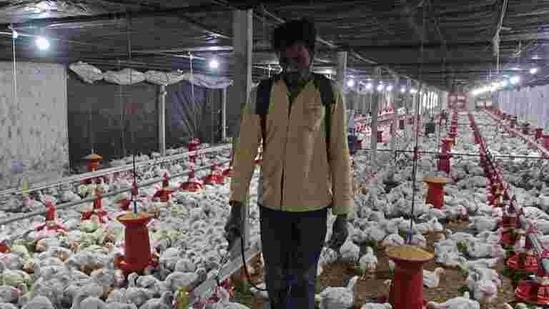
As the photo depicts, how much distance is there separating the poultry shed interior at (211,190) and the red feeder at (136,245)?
1cm

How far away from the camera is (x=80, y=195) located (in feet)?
19.2

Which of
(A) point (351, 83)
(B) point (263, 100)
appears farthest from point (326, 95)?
(A) point (351, 83)

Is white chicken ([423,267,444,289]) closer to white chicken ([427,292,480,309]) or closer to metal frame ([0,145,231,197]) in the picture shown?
white chicken ([427,292,480,309])

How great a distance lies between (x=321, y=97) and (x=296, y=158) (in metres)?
0.23

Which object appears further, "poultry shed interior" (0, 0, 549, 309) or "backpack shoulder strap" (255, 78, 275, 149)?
"poultry shed interior" (0, 0, 549, 309)

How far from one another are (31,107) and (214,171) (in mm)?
2752

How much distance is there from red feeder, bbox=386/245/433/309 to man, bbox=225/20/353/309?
0.91 meters

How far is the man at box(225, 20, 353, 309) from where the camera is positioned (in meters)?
1.70

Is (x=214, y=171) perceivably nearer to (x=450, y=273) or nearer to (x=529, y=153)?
(x=450, y=273)

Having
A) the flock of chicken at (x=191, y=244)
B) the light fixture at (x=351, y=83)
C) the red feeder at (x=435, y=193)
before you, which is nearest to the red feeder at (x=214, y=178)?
the flock of chicken at (x=191, y=244)

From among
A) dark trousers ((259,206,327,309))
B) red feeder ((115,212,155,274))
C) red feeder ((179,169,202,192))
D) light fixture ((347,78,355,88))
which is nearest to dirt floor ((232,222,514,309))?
red feeder ((115,212,155,274))

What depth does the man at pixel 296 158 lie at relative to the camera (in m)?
1.70

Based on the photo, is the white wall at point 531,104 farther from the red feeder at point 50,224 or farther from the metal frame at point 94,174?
the red feeder at point 50,224

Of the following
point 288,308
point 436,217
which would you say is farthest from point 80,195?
point 288,308
